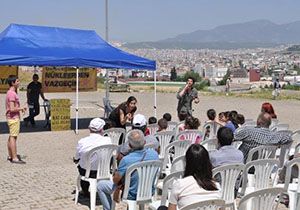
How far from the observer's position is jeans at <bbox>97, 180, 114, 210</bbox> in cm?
591

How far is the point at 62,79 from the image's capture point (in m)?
16.1

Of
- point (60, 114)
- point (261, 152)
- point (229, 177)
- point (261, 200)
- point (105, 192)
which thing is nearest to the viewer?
point (261, 200)

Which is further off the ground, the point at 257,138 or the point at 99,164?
the point at 257,138

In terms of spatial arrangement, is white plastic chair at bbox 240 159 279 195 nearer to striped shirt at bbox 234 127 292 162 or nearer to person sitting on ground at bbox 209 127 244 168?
person sitting on ground at bbox 209 127 244 168

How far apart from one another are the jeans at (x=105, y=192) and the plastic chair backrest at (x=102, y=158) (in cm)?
33

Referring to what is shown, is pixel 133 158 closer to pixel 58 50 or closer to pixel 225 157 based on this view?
pixel 225 157

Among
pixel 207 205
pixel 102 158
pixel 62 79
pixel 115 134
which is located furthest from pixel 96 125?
pixel 62 79

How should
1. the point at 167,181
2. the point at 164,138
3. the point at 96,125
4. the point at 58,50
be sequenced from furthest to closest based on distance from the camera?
the point at 58,50, the point at 164,138, the point at 96,125, the point at 167,181

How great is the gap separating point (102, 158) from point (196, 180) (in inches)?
102

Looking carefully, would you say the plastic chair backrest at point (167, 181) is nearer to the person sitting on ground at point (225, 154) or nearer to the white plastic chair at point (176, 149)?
the person sitting on ground at point (225, 154)

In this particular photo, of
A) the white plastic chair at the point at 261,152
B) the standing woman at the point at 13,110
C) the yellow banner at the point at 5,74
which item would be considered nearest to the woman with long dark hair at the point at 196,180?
the white plastic chair at the point at 261,152

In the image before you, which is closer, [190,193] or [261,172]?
[190,193]

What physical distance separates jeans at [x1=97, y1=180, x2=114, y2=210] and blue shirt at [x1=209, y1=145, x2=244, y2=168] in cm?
130

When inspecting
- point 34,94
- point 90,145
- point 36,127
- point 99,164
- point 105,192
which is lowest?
point 36,127
